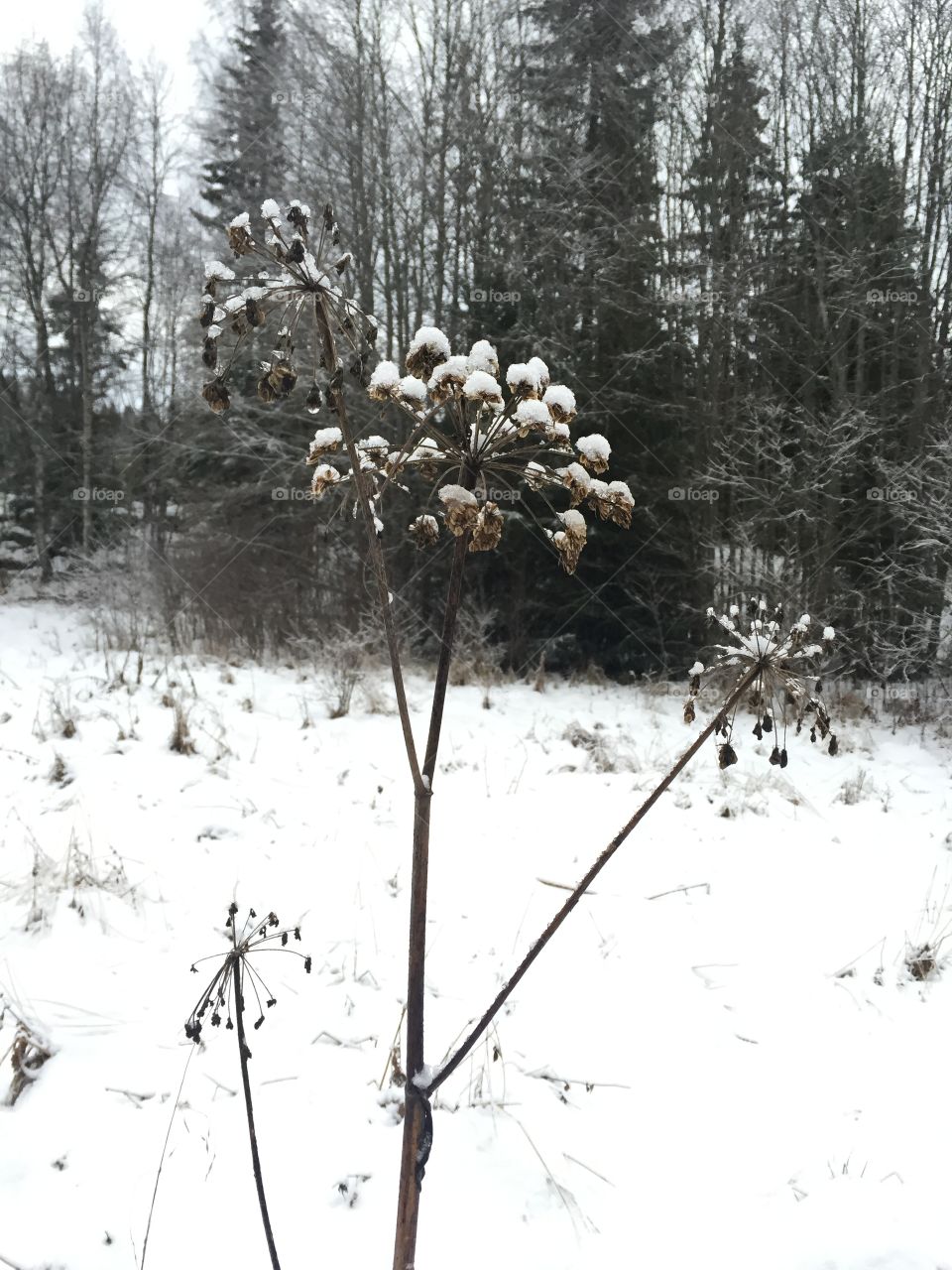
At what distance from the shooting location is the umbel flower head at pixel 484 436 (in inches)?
43.7

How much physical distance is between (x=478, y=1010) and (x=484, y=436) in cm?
208

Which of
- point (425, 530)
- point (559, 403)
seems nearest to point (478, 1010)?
point (425, 530)

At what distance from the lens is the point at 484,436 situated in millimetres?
1214

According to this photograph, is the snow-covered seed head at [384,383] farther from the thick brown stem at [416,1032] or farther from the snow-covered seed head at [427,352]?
the thick brown stem at [416,1032]

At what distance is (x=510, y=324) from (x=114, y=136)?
13560mm

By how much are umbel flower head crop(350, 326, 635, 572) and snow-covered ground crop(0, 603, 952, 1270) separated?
5.26ft

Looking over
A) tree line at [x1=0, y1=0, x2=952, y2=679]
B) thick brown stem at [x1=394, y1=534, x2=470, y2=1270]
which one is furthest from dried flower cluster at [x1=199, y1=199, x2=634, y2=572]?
tree line at [x1=0, y1=0, x2=952, y2=679]

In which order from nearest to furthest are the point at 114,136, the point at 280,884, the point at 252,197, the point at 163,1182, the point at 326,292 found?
the point at 326,292 < the point at 163,1182 < the point at 280,884 < the point at 252,197 < the point at 114,136

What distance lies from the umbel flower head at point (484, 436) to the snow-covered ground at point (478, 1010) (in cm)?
160

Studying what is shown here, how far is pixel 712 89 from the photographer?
36.4 feet

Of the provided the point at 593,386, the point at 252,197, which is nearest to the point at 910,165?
the point at 593,386

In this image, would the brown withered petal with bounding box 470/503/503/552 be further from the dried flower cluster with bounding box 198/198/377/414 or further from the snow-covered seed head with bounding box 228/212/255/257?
the snow-covered seed head with bounding box 228/212/255/257

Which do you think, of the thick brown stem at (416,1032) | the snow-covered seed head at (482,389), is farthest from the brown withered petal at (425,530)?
the snow-covered seed head at (482,389)

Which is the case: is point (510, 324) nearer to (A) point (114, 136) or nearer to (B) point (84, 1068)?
(B) point (84, 1068)
